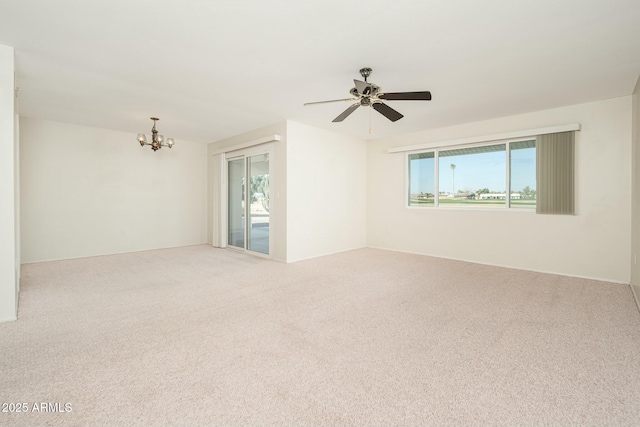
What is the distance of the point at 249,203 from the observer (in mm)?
6160

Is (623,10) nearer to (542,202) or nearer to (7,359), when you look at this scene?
(542,202)

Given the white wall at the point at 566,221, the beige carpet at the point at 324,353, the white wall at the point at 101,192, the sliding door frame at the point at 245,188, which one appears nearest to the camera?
the beige carpet at the point at 324,353

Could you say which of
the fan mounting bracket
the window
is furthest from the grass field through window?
the fan mounting bracket

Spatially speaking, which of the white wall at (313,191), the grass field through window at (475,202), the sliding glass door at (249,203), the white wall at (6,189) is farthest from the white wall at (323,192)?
the white wall at (6,189)

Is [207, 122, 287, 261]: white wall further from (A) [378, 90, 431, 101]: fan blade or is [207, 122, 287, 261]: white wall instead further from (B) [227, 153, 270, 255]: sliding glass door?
(A) [378, 90, 431, 101]: fan blade

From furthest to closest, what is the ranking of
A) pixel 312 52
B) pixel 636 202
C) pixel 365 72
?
1. pixel 636 202
2. pixel 365 72
3. pixel 312 52

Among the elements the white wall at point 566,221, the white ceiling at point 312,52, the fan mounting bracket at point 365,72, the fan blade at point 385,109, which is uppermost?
the white ceiling at point 312,52

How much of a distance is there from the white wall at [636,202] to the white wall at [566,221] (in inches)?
7.8

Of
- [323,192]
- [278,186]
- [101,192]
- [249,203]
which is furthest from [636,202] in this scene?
[101,192]

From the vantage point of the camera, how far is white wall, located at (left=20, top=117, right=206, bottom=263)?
514 centimetres

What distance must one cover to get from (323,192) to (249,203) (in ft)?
5.19

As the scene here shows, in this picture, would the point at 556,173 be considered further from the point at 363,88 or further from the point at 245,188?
the point at 245,188

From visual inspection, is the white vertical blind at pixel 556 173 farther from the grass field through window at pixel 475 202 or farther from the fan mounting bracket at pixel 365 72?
the fan mounting bracket at pixel 365 72

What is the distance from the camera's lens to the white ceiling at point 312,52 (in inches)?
86.0
